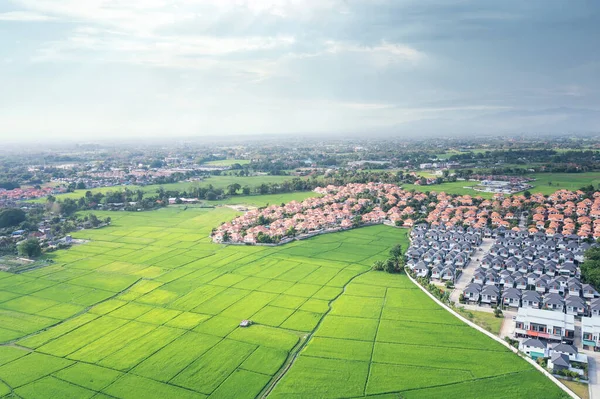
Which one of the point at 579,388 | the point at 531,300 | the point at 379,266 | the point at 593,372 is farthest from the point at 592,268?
the point at 579,388

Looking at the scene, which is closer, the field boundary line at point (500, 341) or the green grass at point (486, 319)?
the field boundary line at point (500, 341)

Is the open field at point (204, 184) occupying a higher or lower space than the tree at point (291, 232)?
higher

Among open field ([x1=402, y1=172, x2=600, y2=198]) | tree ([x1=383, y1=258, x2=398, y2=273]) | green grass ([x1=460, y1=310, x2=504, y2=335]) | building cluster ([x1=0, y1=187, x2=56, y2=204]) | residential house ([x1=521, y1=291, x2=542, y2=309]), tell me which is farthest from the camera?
building cluster ([x1=0, y1=187, x2=56, y2=204])

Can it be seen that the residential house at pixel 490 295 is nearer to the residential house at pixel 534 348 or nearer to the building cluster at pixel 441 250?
the building cluster at pixel 441 250

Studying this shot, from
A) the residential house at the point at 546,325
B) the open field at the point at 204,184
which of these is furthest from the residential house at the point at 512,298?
the open field at the point at 204,184

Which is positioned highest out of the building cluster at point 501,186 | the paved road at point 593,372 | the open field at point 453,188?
the building cluster at point 501,186

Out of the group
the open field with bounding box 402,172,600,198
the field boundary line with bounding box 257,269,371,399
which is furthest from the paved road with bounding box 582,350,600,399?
the open field with bounding box 402,172,600,198

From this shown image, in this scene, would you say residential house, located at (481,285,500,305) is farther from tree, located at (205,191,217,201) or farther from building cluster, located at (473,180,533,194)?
tree, located at (205,191,217,201)
